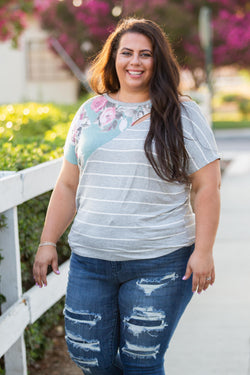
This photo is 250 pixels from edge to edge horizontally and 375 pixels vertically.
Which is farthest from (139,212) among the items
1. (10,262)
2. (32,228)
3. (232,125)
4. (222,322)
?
(232,125)

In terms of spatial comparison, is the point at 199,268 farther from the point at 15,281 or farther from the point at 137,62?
the point at 15,281

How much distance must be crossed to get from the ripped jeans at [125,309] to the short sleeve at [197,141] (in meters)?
0.36

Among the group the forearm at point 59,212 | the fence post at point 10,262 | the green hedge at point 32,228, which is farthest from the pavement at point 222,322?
the forearm at point 59,212

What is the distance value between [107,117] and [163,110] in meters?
0.24

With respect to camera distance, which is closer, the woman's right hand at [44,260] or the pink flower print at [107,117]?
the pink flower print at [107,117]

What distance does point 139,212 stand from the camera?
8.73 ft

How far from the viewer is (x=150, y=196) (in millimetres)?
2666

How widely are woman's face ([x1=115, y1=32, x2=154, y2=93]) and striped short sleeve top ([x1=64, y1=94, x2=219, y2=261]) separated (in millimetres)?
83

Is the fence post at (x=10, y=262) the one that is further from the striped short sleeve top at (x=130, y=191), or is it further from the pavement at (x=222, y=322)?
the pavement at (x=222, y=322)

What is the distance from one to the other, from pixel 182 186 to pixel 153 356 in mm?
692

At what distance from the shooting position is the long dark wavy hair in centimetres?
264

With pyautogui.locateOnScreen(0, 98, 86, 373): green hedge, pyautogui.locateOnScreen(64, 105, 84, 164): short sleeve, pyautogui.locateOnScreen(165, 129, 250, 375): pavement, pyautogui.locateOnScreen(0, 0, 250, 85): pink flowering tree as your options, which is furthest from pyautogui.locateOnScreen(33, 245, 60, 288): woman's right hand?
pyautogui.locateOnScreen(0, 0, 250, 85): pink flowering tree

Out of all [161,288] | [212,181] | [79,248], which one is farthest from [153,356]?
[212,181]

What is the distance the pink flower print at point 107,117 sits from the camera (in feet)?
9.01
